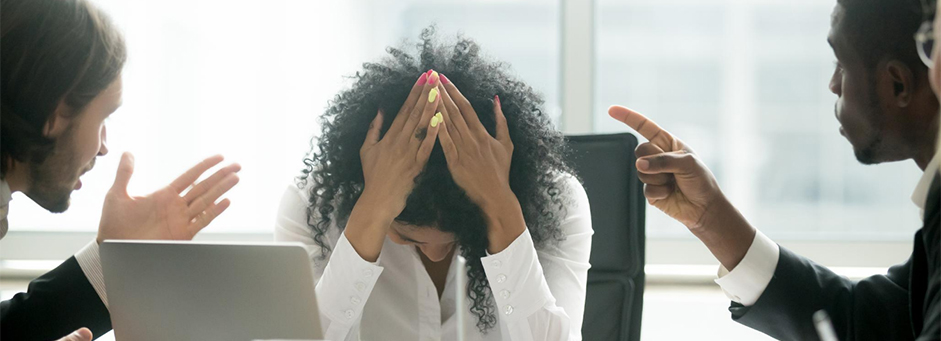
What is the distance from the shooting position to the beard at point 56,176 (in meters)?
1.20

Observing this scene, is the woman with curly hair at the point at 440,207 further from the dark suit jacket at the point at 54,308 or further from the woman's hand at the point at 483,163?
the dark suit jacket at the point at 54,308

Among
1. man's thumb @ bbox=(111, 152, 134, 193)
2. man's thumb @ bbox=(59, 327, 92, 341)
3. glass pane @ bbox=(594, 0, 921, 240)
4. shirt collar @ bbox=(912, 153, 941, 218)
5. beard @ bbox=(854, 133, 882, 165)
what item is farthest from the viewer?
glass pane @ bbox=(594, 0, 921, 240)

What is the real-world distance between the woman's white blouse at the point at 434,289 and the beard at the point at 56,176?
377 millimetres

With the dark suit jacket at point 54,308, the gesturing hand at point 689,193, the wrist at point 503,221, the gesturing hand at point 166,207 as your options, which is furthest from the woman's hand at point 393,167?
the dark suit jacket at point 54,308

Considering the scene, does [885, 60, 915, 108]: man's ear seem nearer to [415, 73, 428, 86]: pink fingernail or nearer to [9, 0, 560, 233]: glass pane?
[415, 73, 428, 86]: pink fingernail

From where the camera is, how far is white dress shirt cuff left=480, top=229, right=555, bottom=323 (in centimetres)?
Answer: 127

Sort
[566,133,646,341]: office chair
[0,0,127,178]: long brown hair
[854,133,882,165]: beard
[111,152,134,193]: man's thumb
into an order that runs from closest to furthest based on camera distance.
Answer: [0,0,127,178]: long brown hair
[854,133,882,165]: beard
[111,152,134,193]: man's thumb
[566,133,646,341]: office chair

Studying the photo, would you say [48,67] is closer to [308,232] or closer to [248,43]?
[308,232]

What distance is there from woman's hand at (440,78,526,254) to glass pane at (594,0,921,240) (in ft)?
5.02

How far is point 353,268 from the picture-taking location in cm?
125

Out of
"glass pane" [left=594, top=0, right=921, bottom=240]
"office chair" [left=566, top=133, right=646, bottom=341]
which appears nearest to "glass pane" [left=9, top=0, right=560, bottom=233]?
"glass pane" [left=594, top=0, right=921, bottom=240]

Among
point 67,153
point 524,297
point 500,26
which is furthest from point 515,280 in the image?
point 500,26

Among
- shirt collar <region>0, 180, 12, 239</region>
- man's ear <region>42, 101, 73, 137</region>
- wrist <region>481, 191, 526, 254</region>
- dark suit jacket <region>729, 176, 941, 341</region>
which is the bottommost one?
dark suit jacket <region>729, 176, 941, 341</region>

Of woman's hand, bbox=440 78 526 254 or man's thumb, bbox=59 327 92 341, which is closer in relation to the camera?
man's thumb, bbox=59 327 92 341
